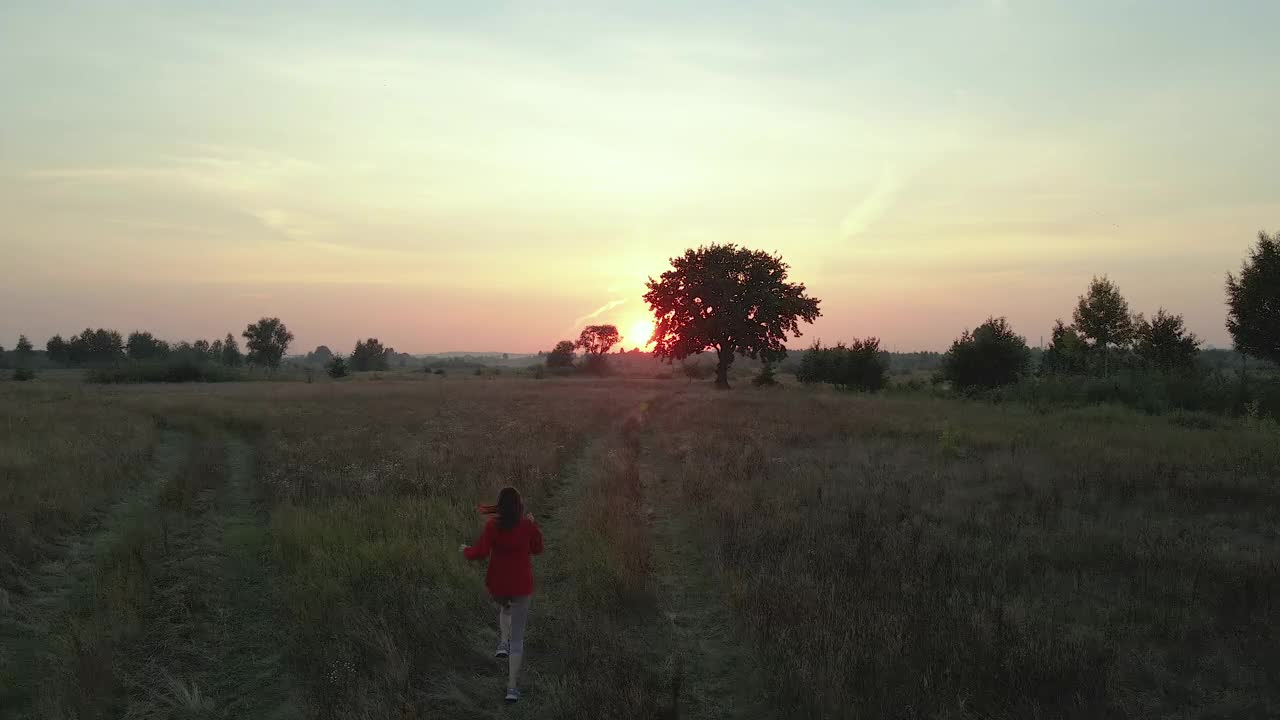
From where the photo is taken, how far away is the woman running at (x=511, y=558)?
6.67m

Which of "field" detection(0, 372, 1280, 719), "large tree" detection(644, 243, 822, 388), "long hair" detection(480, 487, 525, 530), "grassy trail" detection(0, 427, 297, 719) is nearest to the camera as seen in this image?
"field" detection(0, 372, 1280, 719)

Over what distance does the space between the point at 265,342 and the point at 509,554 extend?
14483cm

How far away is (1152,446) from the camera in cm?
1947

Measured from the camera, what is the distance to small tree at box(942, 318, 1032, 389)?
45.4 meters

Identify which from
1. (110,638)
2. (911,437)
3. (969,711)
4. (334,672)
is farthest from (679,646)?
(911,437)

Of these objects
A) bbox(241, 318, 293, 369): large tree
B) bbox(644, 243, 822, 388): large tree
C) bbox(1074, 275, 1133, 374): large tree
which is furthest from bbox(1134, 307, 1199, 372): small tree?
bbox(241, 318, 293, 369): large tree

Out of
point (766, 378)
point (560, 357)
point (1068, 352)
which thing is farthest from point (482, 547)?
point (560, 357)

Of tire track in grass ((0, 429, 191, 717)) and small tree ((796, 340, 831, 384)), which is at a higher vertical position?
small tree ((796, 340, 831, 384))

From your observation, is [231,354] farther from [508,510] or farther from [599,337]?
[508,510]

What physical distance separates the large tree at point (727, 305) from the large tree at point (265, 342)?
102647mm

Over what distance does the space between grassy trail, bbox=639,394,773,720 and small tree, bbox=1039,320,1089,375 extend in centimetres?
5933

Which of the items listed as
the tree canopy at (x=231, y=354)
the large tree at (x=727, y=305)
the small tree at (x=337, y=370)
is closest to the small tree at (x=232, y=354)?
the tree canopy at (x=231, y=354)

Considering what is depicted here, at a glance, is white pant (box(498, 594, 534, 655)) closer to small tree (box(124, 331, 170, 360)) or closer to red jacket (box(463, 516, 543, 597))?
red jacket (box(463, 516, 543, 597))

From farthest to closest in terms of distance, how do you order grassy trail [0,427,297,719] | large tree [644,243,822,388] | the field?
large tree [644,243,822,388]
grassy trail [0,427,297,719]
the field
